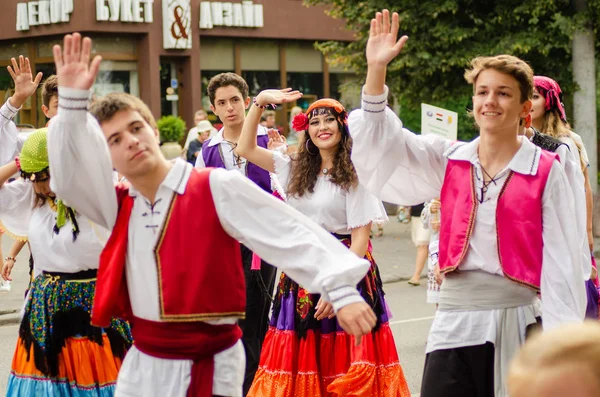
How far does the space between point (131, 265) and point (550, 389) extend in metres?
2.29

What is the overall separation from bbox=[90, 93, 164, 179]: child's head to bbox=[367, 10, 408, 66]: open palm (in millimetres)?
979

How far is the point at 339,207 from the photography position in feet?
20.1

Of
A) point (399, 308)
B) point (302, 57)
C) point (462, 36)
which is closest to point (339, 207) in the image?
point (399, 308)

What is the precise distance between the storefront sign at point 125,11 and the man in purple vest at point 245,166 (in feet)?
67.7

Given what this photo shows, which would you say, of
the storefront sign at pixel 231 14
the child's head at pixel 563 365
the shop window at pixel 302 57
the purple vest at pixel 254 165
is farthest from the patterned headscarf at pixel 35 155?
the shop window at pixel 302 57

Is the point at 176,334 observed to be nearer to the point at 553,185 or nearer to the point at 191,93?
the point at 553,185

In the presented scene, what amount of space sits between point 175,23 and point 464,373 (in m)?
25.3

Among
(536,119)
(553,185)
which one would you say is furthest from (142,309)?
(536,119)

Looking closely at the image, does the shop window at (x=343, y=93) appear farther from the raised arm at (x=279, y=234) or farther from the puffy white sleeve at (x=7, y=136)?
the raised arm at (x=279, y=234)

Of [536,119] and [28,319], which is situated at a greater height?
[536,119]

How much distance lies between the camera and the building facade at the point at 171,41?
28.1 meters

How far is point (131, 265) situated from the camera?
12.2 feet

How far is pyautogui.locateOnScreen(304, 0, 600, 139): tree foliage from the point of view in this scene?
17422mm

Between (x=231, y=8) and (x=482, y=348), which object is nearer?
(x=482, y=348)
